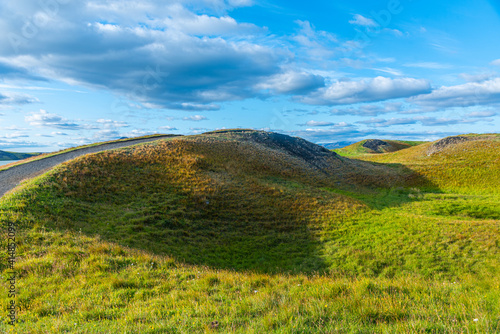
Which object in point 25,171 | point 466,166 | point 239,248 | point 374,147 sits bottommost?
point 239,248

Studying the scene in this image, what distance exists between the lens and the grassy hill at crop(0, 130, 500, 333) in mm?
6152

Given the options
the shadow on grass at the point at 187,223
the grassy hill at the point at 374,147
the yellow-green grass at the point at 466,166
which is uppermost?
the grassy hill at the point at 374,147

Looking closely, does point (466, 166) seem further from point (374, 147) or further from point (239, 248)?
point (374, 147)

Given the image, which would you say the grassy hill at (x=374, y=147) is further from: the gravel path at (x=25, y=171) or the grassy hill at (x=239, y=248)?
the gravel path at (x=25, y=171)

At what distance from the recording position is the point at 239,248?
19.7 m

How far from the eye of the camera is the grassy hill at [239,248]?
6.15 m

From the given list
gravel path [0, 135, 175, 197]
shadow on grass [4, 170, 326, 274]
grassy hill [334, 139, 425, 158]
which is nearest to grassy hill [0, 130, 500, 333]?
shadow on grass [4, 170, 326, 274]

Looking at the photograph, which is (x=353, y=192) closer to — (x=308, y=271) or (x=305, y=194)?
(x=305, y=194)

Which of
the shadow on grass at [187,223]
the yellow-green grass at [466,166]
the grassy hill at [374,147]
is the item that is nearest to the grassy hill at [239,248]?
the shadow on grass at [187,223]

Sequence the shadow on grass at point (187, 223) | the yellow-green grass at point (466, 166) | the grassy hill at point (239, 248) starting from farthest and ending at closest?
the yellow-green grass at point (466, 166) → the shadow on grass at point (187, 223) → the grassy hill at point (239, 248)

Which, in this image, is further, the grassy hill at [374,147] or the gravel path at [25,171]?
the grassy hill at [374,147]

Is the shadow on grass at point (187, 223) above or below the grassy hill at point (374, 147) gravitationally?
below

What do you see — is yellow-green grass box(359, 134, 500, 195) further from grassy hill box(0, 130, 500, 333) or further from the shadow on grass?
the shadow on grass

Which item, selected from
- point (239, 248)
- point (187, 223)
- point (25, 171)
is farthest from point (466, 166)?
point (25, 171)
